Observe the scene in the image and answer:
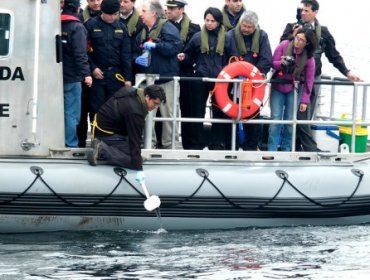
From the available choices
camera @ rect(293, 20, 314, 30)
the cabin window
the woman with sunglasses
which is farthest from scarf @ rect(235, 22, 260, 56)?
the cabin window

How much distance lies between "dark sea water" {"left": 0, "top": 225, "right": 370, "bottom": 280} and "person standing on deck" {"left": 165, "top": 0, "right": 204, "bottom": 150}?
1.15 meters

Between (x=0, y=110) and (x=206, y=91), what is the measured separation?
2263mm

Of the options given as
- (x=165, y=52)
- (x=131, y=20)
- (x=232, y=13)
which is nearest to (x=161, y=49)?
(x=165, y=52)

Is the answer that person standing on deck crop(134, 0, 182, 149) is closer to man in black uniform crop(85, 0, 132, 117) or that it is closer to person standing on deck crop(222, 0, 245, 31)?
man in black uniform crop(85, 0, 132, 117)

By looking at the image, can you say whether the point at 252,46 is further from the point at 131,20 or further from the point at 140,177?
the point at 140,177

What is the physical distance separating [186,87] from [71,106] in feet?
4.44

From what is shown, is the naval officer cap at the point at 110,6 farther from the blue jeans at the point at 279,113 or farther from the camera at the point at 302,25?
the camera at the point at 302,25

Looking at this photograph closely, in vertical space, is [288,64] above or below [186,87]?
above

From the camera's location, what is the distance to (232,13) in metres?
12.4

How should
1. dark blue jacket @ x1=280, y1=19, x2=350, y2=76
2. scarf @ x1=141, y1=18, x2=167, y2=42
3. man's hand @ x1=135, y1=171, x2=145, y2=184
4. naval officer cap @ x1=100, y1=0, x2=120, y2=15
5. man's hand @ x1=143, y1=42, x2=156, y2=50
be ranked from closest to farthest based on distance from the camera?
man's hand @ x1=135, y1=171, x2=145, y2=184 → naval officer cap @ x1=100, y1=0, x2=120, y2=15 → man's hand @ x1=143, y1=42, x2=156, y2=50 → scarf @ x1=141, y1=18, x2=167, y2=42 → dark blue jacket @ x1=280, y1=19, x2=350, y2=76

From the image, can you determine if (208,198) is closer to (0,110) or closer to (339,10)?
(0,110)

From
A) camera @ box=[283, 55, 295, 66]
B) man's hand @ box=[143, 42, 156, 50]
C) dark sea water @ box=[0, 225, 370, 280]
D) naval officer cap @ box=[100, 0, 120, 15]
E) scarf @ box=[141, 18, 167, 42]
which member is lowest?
dark sea water @ box=[0, 225, 370, 280]

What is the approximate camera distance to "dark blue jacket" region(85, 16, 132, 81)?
11.5 meters

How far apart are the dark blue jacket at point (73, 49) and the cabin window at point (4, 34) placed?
0.57m
